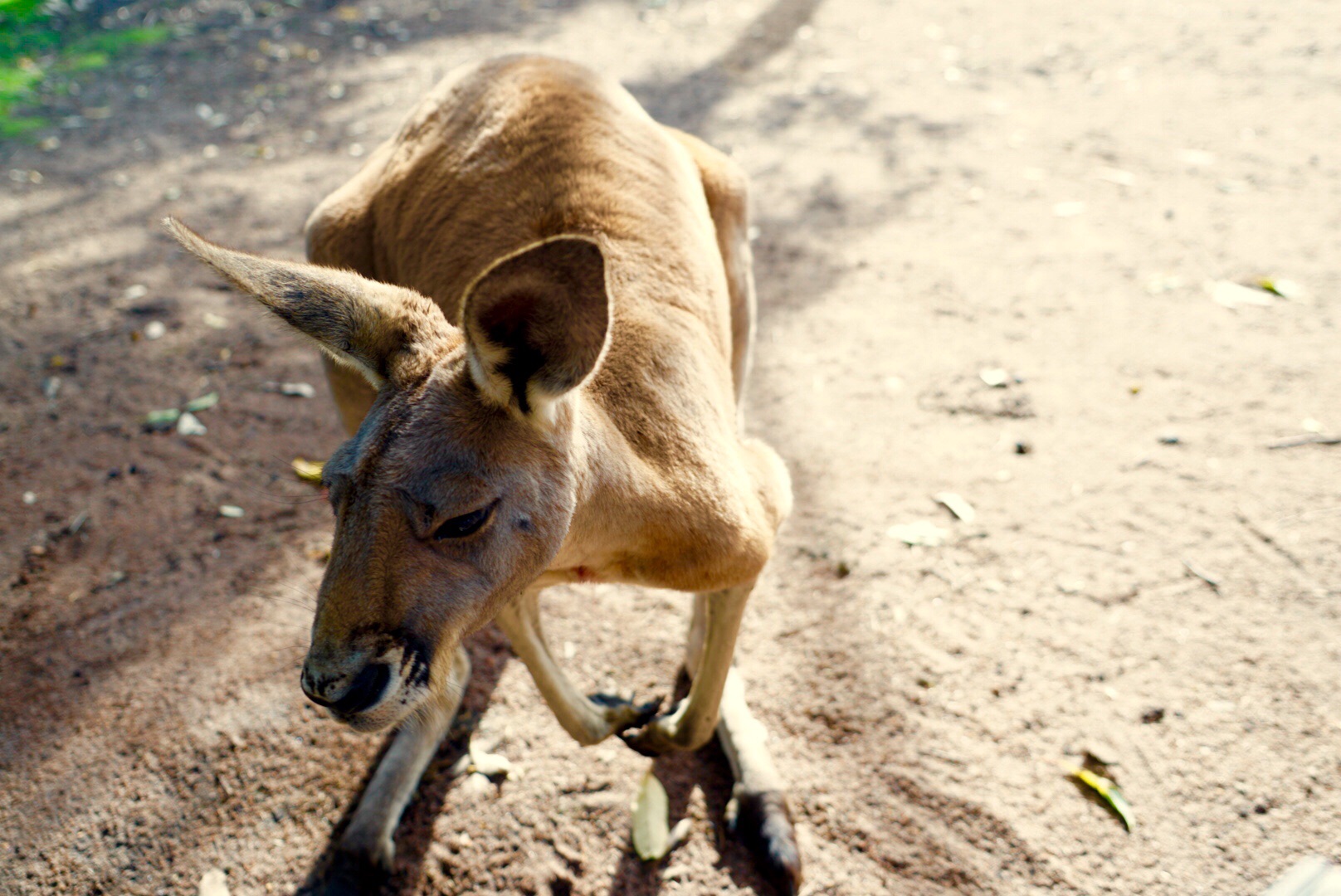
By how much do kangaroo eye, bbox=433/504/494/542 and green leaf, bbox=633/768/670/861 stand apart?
3.96 feet

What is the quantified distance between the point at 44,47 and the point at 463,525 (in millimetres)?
8825

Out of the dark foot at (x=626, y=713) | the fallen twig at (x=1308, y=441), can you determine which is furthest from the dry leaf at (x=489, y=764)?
the fallen twig at (x=1308, y=441)

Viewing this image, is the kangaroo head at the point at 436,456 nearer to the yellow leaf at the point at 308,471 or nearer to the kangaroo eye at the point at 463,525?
the kangaroo eye at the point at 463,525

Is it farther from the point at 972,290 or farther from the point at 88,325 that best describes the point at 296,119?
the point at 972,290

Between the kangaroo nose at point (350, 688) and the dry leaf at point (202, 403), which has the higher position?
the kangaroo nose at point (350, 688)

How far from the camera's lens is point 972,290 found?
4.38 m

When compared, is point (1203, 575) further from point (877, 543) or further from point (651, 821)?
point (651, 821)

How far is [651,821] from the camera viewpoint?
8.02ft

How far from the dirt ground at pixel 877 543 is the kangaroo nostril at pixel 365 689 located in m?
1.06

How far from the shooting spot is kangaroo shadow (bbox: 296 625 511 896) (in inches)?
92.2

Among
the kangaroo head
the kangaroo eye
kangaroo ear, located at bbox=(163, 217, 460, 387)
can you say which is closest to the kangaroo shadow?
the kangaroo head

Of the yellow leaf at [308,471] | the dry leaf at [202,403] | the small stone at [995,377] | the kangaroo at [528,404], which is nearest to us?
the kangaroo at [528,404]

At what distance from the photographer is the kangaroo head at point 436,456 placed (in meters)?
1.52

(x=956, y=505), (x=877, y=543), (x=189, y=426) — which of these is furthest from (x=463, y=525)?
(x=189, y=426)
